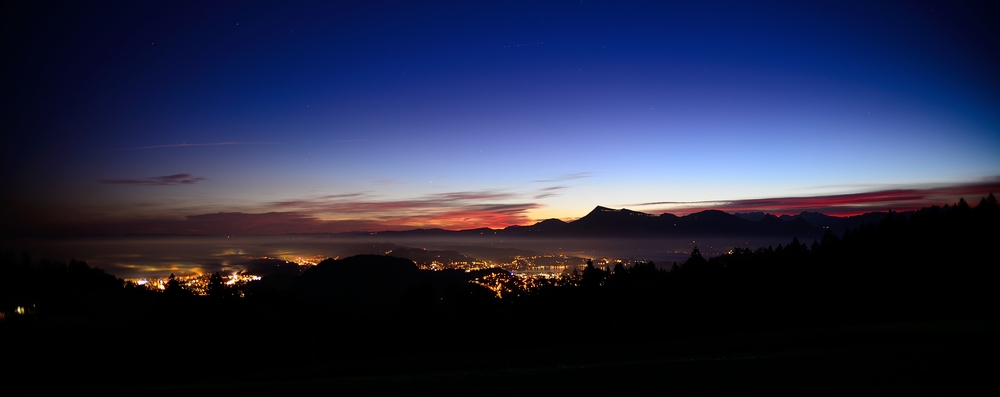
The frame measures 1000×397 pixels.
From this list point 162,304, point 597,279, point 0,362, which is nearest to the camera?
point 0,362

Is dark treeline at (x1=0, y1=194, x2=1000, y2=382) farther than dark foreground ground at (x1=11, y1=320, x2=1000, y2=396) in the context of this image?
Yes

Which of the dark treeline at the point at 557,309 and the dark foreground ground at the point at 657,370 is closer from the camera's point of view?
the dark foreground ground at the point at 657,370

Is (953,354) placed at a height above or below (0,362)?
→ above

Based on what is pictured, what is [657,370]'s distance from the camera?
13.7 metres

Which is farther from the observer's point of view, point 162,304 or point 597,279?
point 597,279

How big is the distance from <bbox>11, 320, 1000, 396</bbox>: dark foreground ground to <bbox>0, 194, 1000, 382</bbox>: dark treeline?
1889 mm

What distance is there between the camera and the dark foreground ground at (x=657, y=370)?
11.2m

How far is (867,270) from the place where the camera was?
1657 inches

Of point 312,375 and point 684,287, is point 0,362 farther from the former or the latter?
point 684,287

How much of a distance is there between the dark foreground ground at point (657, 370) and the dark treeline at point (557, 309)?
1.89 m

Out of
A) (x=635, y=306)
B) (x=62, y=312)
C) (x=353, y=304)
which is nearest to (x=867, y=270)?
(x=635, y=306)

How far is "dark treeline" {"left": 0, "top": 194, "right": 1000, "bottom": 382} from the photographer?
30141 mm

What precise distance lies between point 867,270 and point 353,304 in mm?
48709

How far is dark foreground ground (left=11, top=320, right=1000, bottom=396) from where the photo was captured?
36.8 feet
